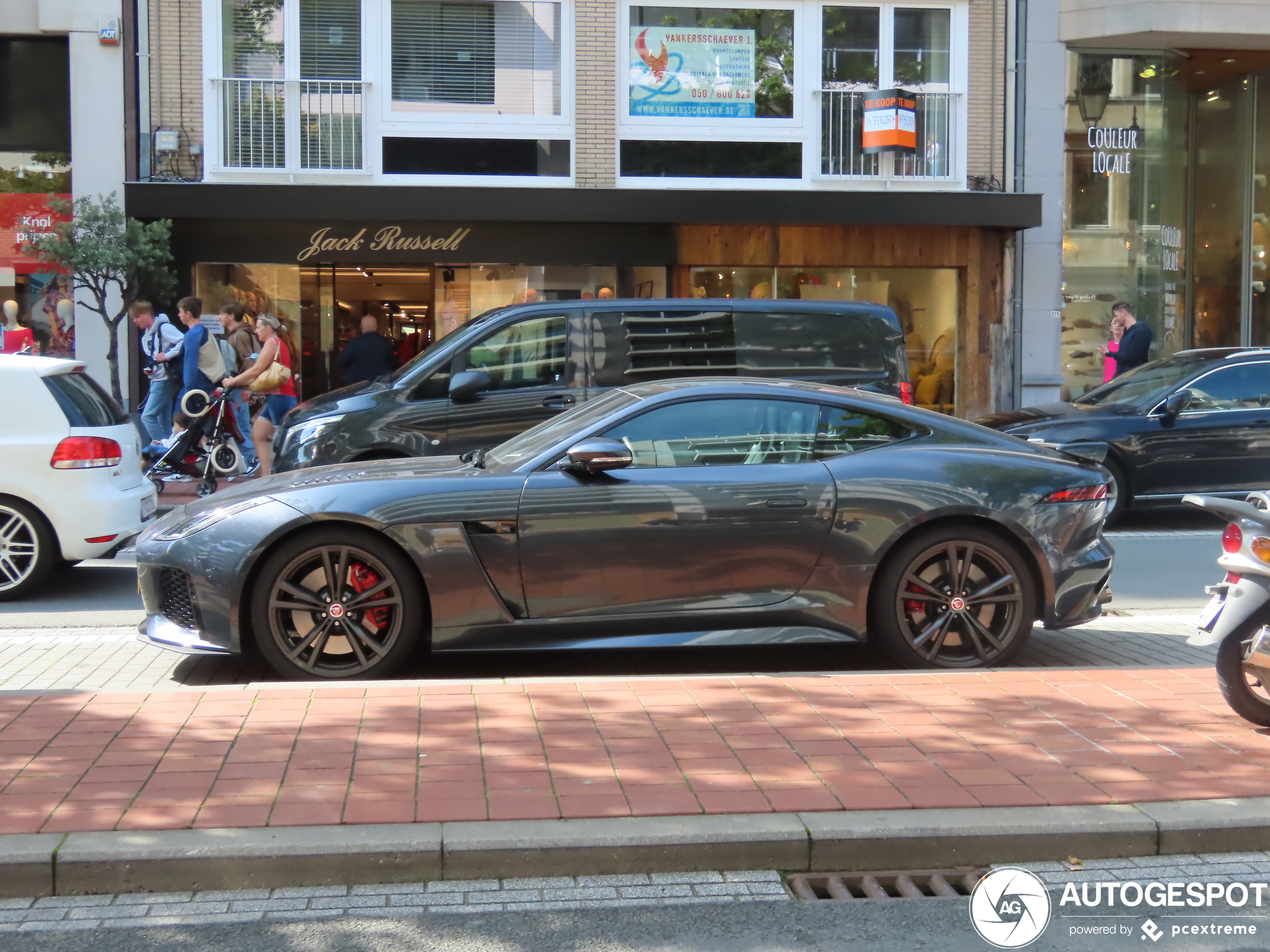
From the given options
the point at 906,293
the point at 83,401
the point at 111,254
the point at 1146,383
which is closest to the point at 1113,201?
the point at 906,293

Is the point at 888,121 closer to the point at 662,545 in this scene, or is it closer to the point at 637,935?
the point at 662,545

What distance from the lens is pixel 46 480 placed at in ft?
28.6

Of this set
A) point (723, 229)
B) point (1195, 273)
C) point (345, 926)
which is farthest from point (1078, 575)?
point (1195, 273)

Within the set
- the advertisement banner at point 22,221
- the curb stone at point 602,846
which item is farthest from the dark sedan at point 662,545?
the advertisement banner at point 22,221

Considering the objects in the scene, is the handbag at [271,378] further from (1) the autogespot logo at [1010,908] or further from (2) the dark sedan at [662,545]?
(1) the autogespot logo at [1010,908]

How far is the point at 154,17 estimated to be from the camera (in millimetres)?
18062

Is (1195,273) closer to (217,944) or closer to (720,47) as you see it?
(720,47)

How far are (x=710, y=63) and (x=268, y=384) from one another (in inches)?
334

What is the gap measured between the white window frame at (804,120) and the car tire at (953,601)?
12.9 m

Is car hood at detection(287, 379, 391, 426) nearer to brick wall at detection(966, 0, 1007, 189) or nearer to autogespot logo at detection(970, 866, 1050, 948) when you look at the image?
autogespot logo at detection(970, 866, 1050, 948)

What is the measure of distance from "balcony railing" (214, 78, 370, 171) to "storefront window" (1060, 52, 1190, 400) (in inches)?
411

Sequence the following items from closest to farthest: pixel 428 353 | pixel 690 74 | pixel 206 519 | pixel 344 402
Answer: pixel 206 519 < pixel 344 402 < pixel 428 353 < pixel 690 74

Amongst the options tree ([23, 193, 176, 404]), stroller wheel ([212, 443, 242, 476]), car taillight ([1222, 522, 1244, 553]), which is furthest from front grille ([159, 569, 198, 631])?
tree ([23, 193, 176, 404])

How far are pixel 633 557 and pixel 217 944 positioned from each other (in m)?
2.93
